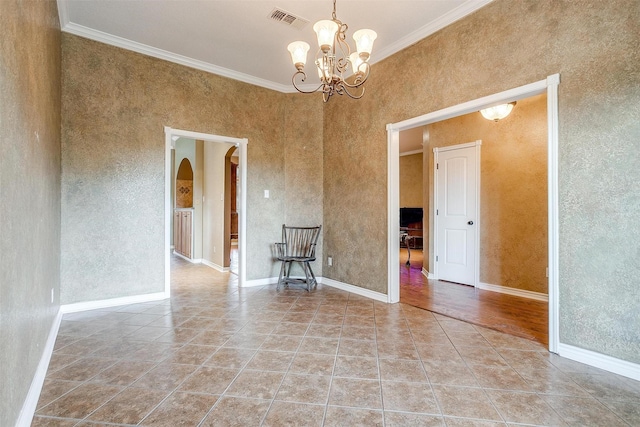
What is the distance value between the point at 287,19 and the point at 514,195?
3596mm

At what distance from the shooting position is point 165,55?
12.4ft

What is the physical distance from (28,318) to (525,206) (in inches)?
196

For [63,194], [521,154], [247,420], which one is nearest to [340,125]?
[521,154]

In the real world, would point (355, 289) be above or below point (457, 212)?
below

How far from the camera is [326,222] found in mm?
4672

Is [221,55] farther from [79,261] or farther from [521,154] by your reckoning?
[521,154]

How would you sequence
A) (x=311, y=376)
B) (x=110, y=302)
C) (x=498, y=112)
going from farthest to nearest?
(x=498, y=112)
(x=110, y=302)
(x=311, y=376)

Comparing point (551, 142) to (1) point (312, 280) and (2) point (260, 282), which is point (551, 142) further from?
(2) point (260, 282)

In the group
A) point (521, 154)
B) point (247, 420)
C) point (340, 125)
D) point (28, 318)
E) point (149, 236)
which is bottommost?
point (247, 420)

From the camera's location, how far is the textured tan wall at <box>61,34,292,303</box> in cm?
326

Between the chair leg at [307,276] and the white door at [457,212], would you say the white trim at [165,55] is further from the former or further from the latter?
the white door at [457,212]

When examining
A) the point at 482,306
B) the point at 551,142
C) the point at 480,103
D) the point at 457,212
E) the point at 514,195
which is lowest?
the point at 482,306

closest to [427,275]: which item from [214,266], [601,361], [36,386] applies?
[601,361]

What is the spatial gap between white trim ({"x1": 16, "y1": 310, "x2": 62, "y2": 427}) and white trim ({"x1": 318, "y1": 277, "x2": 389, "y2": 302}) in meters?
3.10
